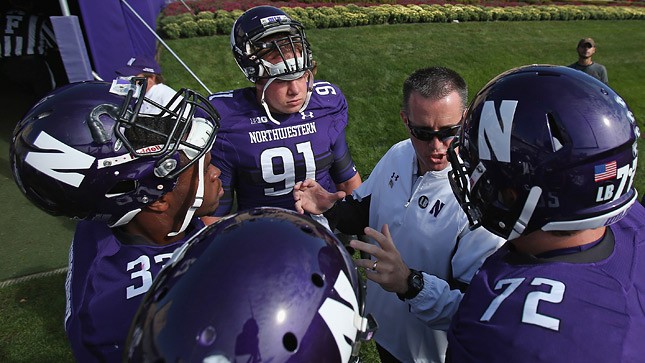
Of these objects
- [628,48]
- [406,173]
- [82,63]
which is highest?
[406,173]

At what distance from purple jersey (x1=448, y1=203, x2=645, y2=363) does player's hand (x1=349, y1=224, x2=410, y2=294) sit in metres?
0.32

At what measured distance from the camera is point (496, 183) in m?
1.48

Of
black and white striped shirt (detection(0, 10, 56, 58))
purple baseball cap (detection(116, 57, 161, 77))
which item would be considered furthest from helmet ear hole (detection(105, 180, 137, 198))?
black and white striped shirt (detection(0, 10, 56, 58))

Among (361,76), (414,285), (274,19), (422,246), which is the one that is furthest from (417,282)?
(361,76)

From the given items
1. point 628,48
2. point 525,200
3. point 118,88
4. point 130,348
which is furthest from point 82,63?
point 628,48

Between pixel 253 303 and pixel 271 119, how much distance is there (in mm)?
1964

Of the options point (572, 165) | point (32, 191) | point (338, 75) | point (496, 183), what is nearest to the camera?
point (572, 165)

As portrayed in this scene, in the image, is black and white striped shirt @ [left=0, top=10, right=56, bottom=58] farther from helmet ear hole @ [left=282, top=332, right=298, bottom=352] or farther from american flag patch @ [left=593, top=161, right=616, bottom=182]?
american flag patch @ [left=593, top=161, right=616, bottom=182]

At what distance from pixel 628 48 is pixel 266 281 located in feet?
58.5

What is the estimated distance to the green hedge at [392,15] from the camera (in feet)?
38.7

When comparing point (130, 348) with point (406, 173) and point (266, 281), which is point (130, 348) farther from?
point (406, 173)

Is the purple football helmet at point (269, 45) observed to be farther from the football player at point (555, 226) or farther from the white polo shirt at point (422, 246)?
the football player at point (555, 226)

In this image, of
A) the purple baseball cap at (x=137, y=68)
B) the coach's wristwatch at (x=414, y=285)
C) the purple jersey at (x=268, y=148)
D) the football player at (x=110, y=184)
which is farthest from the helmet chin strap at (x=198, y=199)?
the purple baseball cap at (x=137, y=68)

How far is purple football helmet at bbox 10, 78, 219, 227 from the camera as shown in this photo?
161 cm
